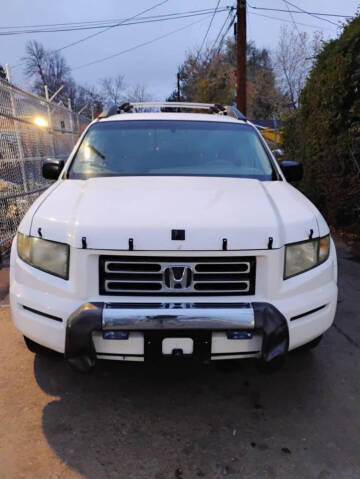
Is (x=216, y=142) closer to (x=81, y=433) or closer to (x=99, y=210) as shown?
(x=99, y=210)

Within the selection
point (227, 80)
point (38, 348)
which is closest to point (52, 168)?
point (38, 348)

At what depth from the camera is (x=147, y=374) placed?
9.42 feet

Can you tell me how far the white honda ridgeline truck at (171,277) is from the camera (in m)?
2.13

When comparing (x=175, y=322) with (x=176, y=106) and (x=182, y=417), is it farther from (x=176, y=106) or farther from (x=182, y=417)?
(x=176, y=106)

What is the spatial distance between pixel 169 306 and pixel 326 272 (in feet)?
3.39

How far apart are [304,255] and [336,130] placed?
5266mm

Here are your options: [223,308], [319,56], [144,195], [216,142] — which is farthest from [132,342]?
[319,56]

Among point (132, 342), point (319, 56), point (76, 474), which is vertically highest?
point (319, 56)

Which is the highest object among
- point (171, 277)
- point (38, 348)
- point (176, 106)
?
point (176, 106)

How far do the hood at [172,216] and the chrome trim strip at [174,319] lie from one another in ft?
1.09

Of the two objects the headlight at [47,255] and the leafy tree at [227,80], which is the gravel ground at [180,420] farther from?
the leafy tree at [227,80]

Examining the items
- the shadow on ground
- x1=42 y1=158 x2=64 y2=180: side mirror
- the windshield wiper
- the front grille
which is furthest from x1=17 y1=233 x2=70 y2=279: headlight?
x1=42 y1=158 x2=64 y2=180: side mirror

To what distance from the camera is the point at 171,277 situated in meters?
2.23

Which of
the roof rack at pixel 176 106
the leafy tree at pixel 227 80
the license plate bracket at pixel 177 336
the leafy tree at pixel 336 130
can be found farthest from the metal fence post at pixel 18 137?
the leafy tree at pixel 227 80
